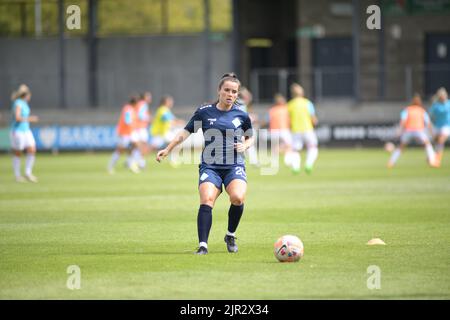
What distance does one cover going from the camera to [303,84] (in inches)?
1732

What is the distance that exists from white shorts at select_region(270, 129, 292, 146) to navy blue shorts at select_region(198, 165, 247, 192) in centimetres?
2067

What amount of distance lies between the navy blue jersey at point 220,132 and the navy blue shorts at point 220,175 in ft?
0.18

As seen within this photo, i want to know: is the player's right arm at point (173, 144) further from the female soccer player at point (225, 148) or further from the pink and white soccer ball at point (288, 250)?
the pink and white soccer ball at point (288, 250)

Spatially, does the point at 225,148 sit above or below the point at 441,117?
below

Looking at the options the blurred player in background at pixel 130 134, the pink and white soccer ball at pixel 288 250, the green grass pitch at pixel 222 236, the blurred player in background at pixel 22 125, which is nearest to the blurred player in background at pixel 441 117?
the green grass pitch at pixel 222 236

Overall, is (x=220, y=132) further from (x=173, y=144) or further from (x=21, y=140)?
(x=21, y=140)

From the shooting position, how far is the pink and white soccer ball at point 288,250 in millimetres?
11453

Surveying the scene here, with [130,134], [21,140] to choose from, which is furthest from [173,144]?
[130,134]

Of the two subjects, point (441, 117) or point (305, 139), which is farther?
point (441, 117)

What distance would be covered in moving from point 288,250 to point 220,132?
6.27 ft

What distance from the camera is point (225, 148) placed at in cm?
1247

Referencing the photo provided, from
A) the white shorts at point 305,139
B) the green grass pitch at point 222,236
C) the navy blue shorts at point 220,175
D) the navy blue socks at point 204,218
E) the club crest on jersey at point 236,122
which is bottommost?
the green grass pitch at point 222,236

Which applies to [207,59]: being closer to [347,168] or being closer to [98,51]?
[98,51]
